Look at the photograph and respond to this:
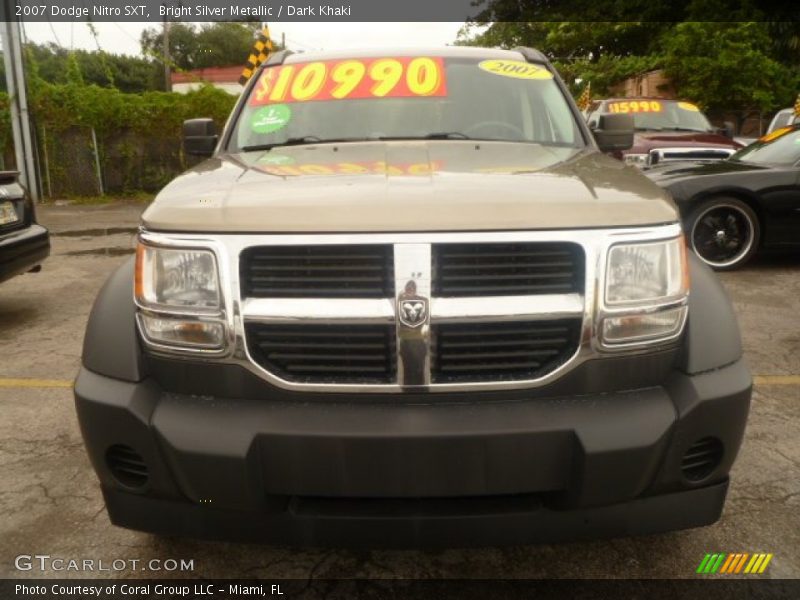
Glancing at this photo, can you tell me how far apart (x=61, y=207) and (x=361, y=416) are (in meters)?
13.5

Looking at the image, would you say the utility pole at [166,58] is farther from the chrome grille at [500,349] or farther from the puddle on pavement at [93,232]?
the chrome grille at [500,349]

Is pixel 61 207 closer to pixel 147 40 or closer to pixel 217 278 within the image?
pixel 217 278

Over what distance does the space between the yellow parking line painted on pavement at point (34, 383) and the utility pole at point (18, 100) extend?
418 inches

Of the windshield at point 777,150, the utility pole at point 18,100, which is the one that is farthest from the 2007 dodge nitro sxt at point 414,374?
the utility pole at point 18,100

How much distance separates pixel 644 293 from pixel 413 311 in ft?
2.08

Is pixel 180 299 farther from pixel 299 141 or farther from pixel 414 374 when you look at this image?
pixel 299 141

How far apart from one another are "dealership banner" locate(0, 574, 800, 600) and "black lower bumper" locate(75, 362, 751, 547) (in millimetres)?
379

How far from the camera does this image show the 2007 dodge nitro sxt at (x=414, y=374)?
180 cm

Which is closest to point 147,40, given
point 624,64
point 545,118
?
point 624,64

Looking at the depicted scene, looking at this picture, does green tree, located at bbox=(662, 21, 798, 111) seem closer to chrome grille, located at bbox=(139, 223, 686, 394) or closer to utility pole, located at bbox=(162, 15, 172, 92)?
utility pole, located at bbox=(162, 15, 172, 92)

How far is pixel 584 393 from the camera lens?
A: 1893mm

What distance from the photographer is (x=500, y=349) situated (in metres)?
1.88

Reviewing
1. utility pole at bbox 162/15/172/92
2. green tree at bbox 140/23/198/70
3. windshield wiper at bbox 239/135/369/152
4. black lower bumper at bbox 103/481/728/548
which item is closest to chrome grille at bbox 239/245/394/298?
black lower bumper at bbox 103/481/728/548

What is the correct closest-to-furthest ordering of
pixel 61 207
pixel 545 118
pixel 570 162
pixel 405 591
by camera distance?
pixel 405 591 → pixel 570 162 → pixel 545 118 → pixel 61 207
